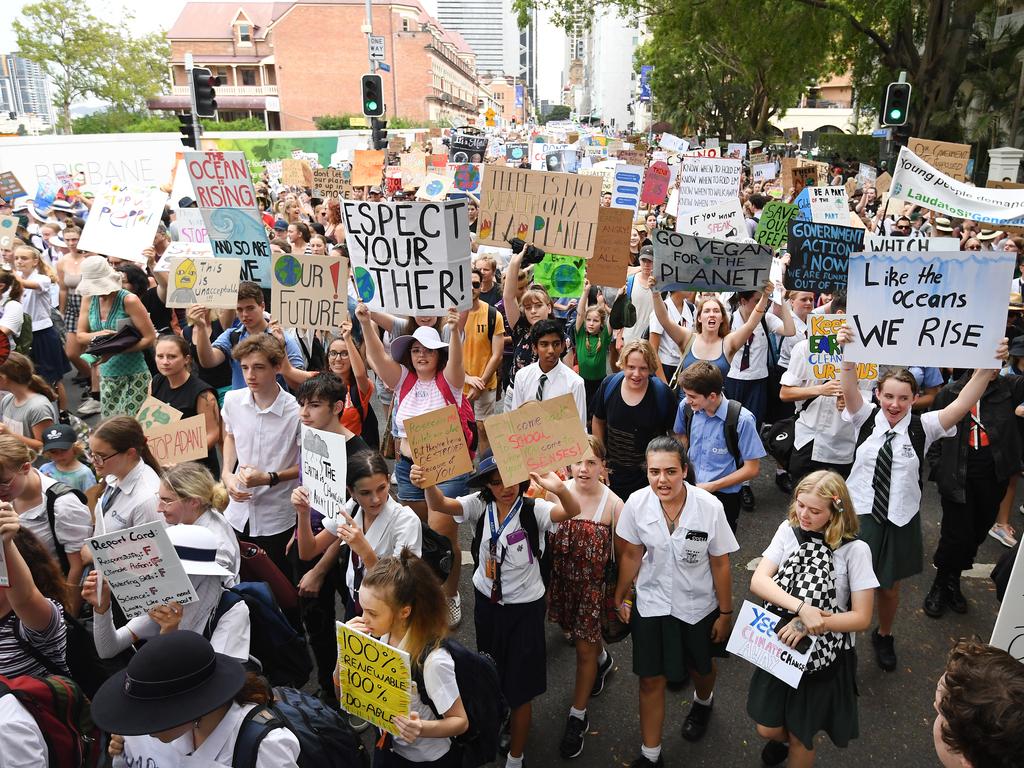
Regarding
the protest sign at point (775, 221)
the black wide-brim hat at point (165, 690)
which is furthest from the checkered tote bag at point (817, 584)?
the protest sign at point (775, 221)

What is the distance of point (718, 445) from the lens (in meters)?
4.60

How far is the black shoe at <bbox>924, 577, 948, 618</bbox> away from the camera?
16.4 ft

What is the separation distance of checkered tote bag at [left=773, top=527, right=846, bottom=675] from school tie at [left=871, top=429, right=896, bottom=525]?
3.86 feet

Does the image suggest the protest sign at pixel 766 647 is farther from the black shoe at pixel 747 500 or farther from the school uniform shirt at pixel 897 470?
the black shoe at pixel 747 500

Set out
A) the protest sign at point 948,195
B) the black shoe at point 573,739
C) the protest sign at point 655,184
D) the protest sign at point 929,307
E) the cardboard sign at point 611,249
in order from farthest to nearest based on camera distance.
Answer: the protest sign at point 655,184 → the protest sign at point 948,195 → the cardboard sign at point 611,249 → the protest sign at point 929,307 → the black shoe at point 573,739

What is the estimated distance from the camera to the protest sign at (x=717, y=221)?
30.1 feet

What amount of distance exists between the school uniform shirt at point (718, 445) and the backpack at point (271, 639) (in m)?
2.61

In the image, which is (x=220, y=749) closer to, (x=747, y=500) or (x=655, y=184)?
(x=747, y=500)

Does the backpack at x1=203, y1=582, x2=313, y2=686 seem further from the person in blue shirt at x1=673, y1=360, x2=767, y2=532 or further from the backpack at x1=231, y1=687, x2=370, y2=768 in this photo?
the person in blue shirt at x1=673, y1=360, x2=767, y2=532

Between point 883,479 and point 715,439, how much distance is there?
3.14 ft

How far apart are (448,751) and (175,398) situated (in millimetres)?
3232

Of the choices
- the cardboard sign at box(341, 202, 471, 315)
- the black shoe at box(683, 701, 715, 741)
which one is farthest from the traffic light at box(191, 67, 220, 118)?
the black shoe at box(683, 701, 715, 741)

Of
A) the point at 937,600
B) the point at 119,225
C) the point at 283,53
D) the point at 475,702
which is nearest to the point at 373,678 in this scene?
the point at 475,702

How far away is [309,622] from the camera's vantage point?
13.4ft
